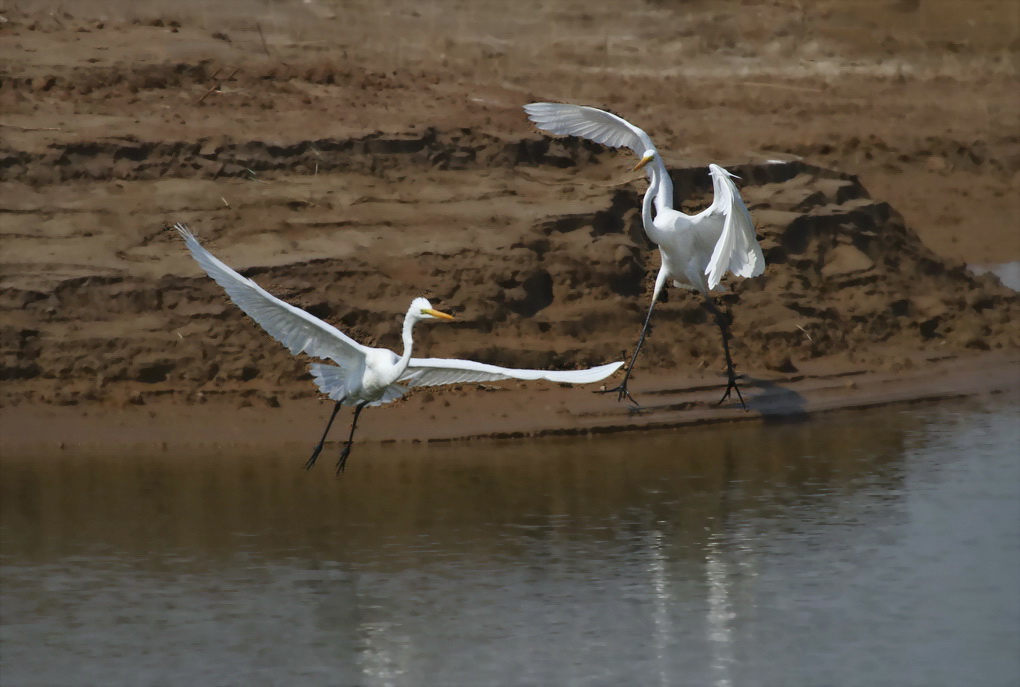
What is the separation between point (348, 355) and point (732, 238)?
395 cm

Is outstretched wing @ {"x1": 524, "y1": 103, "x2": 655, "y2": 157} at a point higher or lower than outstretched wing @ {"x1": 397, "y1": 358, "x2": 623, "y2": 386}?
higher

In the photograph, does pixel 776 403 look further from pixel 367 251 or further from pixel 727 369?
pixel 367 251

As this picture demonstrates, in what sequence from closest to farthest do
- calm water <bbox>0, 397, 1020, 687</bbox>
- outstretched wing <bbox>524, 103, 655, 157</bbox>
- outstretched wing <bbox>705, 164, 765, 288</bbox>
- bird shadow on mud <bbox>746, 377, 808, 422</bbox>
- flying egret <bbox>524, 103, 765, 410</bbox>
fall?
calm water <bbox>0, 397, 1020, 687</bbox>, outstretched wing <bbox>705, 164, 765, 288</bbox>, flying egret <bbox>524, 103, 765, 410</bbox>, outstretched wing <bbox>524, 103, 655, 157</bbox>, bird shadow on mud <bbox>746, 377, 808, 422</bbox>

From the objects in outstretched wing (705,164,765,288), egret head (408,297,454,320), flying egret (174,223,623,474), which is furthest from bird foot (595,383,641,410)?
egret head (408,297,454,320)

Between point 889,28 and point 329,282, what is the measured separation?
1949cm

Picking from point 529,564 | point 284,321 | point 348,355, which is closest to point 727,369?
point 529,564

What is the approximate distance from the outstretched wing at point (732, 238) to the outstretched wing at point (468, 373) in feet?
11.0

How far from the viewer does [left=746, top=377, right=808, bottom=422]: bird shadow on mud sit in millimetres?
14820

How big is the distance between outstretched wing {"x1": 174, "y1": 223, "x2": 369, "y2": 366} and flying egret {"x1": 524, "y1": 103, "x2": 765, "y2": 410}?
3.89 meters

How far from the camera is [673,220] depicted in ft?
46.4

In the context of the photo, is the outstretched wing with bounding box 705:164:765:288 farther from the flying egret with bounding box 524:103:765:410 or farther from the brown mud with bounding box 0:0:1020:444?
the brown mud with bounding box 0:0:1020:444

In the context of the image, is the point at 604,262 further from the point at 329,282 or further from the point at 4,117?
the point at 4,117

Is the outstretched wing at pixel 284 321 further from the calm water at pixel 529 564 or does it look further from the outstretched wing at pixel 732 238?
the outstretched wing at pixel 732 238

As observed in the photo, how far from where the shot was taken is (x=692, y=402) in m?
14.9
